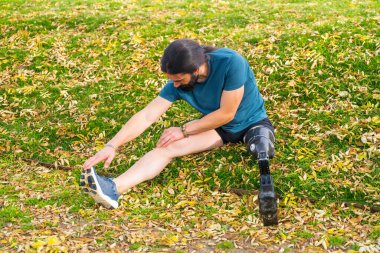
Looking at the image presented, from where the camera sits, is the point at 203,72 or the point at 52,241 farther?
the point at 203,72

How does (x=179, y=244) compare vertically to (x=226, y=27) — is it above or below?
below

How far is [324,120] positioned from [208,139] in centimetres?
155

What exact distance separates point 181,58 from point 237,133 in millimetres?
1272

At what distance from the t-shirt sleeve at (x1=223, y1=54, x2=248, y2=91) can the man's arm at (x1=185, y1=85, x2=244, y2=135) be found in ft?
0.17

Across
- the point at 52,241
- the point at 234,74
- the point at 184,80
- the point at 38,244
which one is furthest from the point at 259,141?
the point at 38,244

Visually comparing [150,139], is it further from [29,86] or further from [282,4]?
[282,4]

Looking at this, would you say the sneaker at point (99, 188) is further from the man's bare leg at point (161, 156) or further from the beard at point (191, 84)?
the beard at point (191, 84)

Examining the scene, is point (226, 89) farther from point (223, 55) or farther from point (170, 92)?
point (170, 92)

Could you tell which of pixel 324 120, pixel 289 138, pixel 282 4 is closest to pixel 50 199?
pixel 289 138

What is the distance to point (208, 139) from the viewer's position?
614cm

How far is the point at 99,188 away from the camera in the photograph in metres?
5.28

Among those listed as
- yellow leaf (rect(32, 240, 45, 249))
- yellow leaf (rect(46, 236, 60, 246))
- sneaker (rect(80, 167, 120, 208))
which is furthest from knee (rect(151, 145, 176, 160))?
yellow leaf (rect(32, 240, 45, 249))

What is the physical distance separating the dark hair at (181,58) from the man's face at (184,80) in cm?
6

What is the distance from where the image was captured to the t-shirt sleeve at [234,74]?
5.52 meters
